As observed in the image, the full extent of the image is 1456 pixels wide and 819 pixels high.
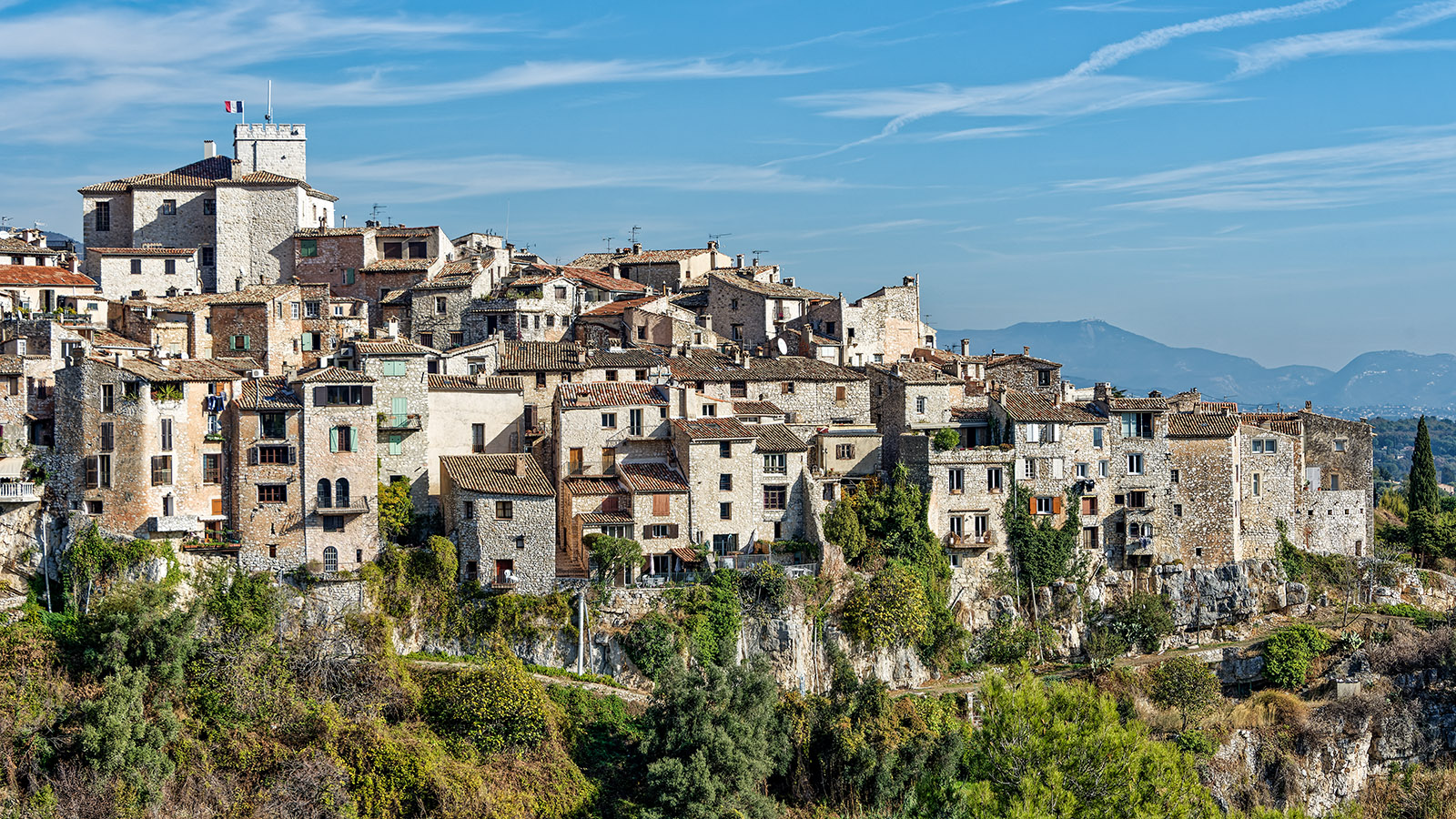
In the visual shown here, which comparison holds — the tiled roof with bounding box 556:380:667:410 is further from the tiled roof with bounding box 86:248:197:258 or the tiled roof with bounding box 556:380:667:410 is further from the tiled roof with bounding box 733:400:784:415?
the tiled roof with bounding box 86:248:197:258

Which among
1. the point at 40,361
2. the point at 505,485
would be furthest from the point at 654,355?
the point at 40,361

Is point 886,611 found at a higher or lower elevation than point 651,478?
lower

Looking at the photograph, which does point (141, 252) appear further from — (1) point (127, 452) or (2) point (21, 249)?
(1) point (127, 452)

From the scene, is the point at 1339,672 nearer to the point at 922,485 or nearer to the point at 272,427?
the point at 922,485

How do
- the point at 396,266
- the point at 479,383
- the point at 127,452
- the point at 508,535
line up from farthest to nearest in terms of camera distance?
the point at 396,266, the point at 479,383, the point at 508,535, the point at 127,452

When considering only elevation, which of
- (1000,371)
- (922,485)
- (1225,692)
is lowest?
(1225,692)

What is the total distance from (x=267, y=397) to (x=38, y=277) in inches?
822

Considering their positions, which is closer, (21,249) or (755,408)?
(755,408)

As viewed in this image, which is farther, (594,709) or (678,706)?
(594,709)

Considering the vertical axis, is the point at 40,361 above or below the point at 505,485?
above

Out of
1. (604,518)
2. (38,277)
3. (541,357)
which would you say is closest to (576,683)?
(604,518)

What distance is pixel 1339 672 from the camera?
6344 cm

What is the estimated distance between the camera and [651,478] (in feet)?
189

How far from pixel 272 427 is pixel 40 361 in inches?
350
